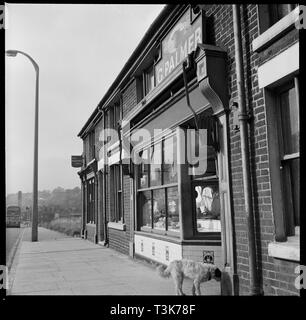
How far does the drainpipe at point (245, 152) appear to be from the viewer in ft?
16.0

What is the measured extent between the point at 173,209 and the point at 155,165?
4.58ft

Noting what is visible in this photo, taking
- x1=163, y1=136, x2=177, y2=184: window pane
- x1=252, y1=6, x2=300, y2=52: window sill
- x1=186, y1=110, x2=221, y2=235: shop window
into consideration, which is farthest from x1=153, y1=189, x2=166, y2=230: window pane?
x1=252, y1=6, x2=300, y2=52: window sill

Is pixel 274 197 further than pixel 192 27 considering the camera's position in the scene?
No

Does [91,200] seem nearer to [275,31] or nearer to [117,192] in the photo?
[117,192]

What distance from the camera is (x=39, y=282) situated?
7.33 meters

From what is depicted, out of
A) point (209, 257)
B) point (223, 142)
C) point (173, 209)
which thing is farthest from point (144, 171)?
point (223, 142)

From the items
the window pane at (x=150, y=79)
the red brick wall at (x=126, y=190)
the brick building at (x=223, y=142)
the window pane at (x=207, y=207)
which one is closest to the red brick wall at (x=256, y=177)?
the brick building at (x=223, y=142)

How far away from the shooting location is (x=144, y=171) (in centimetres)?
963

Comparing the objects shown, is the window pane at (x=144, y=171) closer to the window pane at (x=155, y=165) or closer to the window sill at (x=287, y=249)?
the window pane at (x=155, y=165)

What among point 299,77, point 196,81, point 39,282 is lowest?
point 39,282

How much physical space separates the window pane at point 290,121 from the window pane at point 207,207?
221 centimetres
